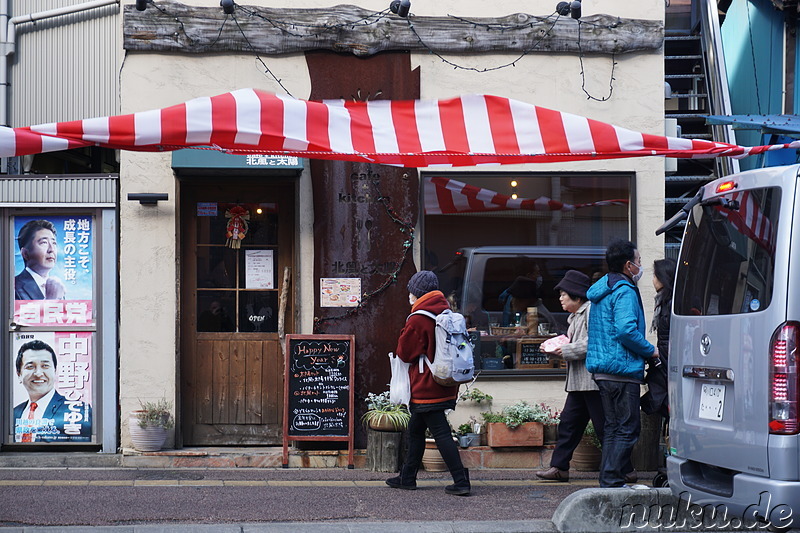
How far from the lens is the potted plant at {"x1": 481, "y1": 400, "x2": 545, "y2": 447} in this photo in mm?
9305

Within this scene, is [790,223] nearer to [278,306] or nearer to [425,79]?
[425,79]

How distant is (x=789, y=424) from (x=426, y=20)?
574 cm

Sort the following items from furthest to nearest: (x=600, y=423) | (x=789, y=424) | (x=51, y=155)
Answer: (x=51, y=155)
(x=600, y=423)
(x=789, y=424)

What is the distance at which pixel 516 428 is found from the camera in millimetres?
9305

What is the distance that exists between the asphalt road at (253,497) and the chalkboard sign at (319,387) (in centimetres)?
39

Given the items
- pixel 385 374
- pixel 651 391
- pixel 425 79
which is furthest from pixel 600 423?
pixel 425 79


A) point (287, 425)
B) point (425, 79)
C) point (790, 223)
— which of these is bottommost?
point (287, 425)

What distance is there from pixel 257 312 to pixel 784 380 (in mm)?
5741

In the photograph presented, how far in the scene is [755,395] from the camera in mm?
5500

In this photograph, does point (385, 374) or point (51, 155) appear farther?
point (51, 155)

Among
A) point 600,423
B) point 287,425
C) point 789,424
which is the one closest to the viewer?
point 789,424

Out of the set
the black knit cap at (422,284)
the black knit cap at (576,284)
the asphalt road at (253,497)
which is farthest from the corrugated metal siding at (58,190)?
the black knit cap at (576,284)

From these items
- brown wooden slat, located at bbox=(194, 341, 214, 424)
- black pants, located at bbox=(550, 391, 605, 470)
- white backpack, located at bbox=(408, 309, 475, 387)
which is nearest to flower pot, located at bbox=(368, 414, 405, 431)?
white backpack, located at bbox=(408, 309, 475, 387)

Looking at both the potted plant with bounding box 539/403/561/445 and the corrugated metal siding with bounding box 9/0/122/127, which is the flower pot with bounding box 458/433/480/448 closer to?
the potted plant with bounding box 539/403/561/445
